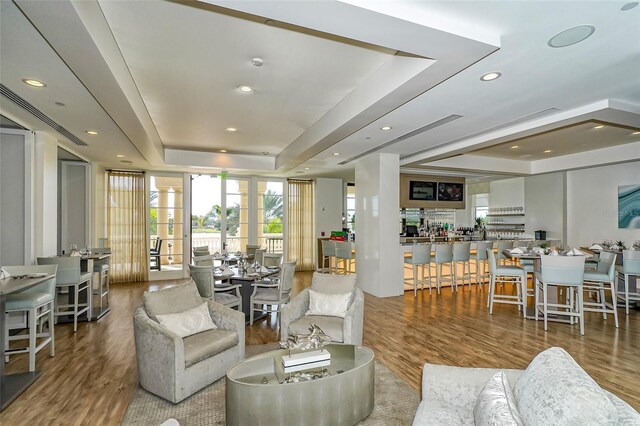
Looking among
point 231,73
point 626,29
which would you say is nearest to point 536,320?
point 626,29

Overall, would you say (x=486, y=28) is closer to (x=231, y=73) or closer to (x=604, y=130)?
(x=231, y=73)

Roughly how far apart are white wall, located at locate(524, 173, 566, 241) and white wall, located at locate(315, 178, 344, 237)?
536cm

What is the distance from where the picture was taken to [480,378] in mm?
1948

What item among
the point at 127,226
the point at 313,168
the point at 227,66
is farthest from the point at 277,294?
A: the point at 127,226

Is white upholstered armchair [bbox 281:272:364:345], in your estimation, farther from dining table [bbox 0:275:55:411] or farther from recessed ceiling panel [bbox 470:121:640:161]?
recessed ceiling panel [bbox 470:121:640:161]

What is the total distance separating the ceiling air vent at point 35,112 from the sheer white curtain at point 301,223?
554cm

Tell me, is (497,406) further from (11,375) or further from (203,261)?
(203,261)

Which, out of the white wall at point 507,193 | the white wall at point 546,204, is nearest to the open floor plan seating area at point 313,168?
the white wall at point 546,204

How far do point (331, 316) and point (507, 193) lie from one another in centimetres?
858

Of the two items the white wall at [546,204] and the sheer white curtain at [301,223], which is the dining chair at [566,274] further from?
the sheer white curtain at [301,223]

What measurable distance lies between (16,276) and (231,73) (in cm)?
339

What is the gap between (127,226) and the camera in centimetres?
798

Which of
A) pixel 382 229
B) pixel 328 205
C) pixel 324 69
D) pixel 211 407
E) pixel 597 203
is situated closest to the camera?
pixel 211 407

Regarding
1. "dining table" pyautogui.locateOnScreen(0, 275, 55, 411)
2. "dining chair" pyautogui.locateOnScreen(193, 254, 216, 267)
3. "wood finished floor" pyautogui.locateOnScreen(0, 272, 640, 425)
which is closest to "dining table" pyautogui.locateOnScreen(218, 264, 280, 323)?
"wood finished floor" pyautogui.locateOnScreen(0, 272, 640, 425)
